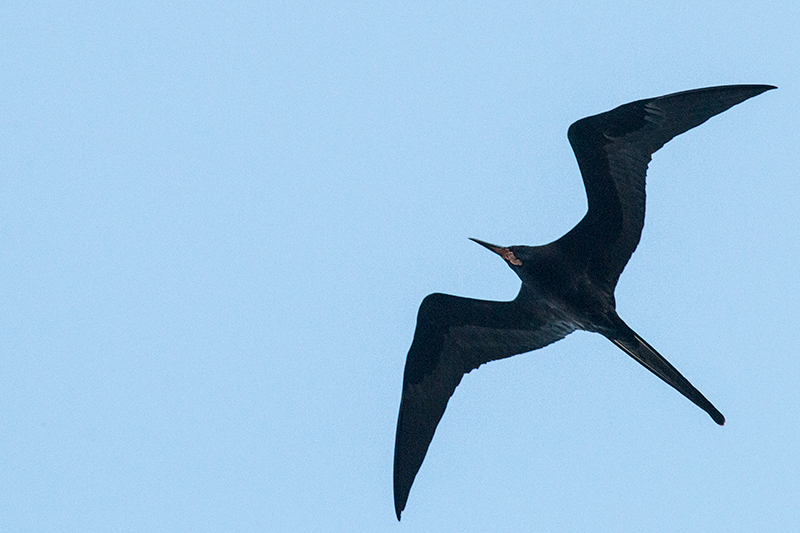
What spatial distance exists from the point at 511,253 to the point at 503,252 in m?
0.10

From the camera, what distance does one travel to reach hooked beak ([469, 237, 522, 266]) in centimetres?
1270

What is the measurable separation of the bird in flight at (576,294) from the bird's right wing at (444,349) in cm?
1

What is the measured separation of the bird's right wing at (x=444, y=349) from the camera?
1333 centimetres

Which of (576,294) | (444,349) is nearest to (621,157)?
(576,294)

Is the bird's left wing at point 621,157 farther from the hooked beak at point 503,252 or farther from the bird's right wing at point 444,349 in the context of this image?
the bird's right wing at point 444,349

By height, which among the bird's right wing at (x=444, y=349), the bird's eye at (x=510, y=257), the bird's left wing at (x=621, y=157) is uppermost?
the bird's left wing at (x=621, y=157)

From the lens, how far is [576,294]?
1253cm

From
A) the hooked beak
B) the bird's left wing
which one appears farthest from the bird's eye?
the bird's left wing

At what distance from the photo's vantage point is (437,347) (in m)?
13.5

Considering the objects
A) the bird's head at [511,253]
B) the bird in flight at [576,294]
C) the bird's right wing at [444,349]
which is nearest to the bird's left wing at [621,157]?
the bird in flight at [576,294]

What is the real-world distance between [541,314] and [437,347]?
1.27 metres

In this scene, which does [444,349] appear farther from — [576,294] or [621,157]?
[621,157]

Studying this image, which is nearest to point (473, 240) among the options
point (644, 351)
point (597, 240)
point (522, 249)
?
point (522, 249)

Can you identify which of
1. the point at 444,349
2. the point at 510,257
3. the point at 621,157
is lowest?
the point at 444,349
